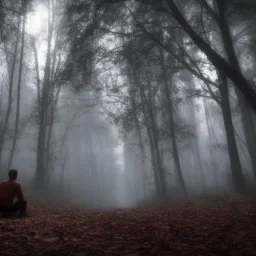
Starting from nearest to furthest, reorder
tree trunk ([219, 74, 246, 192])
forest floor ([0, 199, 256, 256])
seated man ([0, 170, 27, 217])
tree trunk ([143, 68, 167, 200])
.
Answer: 1. forest floor ([0, 199, 256, 256])
2. seated man ([0, 170, 27, 217])
3. tree trunk ([219, 74, 246, 192])
4. tree trunk ([143, 68, 167, 200])

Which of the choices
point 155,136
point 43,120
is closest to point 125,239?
point 155,136

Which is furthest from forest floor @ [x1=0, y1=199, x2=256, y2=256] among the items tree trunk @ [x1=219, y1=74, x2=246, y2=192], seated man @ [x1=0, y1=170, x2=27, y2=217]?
tree trunk @ [x1=219, y1=74, x2=246, y2=192]

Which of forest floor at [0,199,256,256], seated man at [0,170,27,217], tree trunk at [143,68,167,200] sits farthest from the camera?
tree trunk at [143,68,167,200]

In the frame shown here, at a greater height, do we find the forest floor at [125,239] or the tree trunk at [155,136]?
the tree trunk at [155,136]

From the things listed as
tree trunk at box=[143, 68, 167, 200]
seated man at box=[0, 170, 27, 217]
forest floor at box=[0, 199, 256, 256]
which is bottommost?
forest floor at box=[0, 199, 256, 256]

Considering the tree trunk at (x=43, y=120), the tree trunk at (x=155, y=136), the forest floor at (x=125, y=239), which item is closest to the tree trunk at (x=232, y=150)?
the tree trunk at (x=155, y=136)

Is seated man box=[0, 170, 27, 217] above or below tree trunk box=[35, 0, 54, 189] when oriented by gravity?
below

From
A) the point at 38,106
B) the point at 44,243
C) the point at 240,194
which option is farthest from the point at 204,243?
the point at 38,106

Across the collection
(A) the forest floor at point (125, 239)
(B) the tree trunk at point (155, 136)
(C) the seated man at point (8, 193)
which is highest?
(B) the tree trunk at point (155, 136)

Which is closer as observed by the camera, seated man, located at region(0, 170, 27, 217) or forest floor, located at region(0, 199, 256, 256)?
forest floor, located at region(0, 199, 256, 256)

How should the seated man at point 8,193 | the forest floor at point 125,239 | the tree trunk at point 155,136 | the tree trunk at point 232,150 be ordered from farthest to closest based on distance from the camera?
the tree trunk at point 155,136, the tree trunk at point 232,150, the seated man at point 8,193, the forest floor at point 125,239

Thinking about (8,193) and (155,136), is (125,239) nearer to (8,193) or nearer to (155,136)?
(8,193)

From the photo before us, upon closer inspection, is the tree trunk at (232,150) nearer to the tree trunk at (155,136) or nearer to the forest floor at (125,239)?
the tree trunk at (155,136)

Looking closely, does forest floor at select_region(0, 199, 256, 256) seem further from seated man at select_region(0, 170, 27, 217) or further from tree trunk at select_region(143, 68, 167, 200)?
tree trunk at select_region(143, 68, 167, 200)
